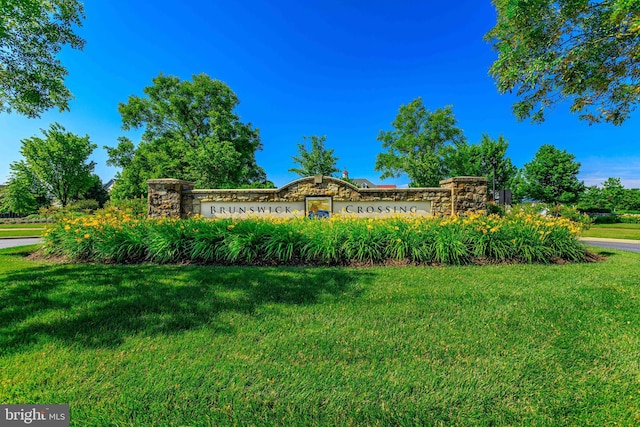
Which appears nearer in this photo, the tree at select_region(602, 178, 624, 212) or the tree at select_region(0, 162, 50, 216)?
the tree at select_region(0, 162, 50, 216)

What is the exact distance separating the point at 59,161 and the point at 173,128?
11914 millimetres

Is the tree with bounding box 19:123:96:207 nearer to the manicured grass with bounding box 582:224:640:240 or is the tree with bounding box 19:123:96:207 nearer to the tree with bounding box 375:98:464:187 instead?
the tree with bounding box 375:98:464:187

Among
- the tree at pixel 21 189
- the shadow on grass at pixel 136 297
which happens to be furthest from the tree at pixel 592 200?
the tree at pixel 21 189

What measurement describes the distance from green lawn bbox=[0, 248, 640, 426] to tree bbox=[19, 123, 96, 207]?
2974cm

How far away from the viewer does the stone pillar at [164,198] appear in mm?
8820

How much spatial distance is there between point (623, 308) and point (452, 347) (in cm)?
285

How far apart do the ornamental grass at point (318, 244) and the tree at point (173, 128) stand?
1551 centimetres

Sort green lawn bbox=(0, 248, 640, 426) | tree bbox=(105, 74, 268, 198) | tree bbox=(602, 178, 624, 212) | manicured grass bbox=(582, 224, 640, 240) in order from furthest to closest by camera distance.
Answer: tree bbox=(602, 178, 624, 212) < tree bbox=(105, 74, 268, 198) < manicured grass bbox=(582, 224, 640, 240) < green lawn bbox=(0, 248, 640, 426)

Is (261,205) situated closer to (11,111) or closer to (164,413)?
(164,413)

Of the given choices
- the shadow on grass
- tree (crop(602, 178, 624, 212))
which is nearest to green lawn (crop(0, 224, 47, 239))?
the shadow on grass

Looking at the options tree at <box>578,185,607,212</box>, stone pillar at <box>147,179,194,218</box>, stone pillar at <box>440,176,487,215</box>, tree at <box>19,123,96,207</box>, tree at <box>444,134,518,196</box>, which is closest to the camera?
stone pillar at <box>147,179,194,218</box>

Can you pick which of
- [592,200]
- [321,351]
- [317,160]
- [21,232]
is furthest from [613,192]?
[21,232]

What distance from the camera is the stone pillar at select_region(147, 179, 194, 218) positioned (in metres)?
8.82

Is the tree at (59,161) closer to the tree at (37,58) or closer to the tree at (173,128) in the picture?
the tree at (173,128)
